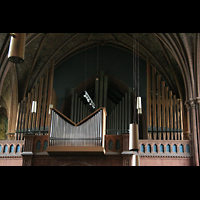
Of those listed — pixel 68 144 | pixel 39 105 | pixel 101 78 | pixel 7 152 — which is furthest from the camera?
pixel 101 78

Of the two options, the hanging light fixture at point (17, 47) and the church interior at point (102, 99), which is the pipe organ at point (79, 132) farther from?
the hanging light fixture at point (17, 47)

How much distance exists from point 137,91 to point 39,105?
5.81m

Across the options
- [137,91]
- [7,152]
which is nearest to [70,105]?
[137,91]

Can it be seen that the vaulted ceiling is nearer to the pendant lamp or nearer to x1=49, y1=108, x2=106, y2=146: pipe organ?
x1=49, y1=108, x2=106, y2=146: pipe organ

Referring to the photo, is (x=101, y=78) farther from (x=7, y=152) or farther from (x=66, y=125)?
(x=7, y=152)

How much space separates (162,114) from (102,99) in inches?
159

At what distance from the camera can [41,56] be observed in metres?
19.7

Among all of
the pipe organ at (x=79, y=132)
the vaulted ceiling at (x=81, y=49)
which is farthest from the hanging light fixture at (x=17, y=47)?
the vaulted ceiling at (x=81, y=49)

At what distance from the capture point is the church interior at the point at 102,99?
1387 centimetres

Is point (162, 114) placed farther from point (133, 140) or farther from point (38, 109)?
point (133, 140)

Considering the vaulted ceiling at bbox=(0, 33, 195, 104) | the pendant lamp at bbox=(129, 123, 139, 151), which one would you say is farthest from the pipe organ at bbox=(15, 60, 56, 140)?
the pendant lamp at bbox=(129, 123, 139, 151)

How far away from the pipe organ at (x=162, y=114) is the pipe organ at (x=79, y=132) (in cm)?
307

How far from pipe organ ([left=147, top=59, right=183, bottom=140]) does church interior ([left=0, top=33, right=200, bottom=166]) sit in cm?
5

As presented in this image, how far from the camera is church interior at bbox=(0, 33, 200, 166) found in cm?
1387
